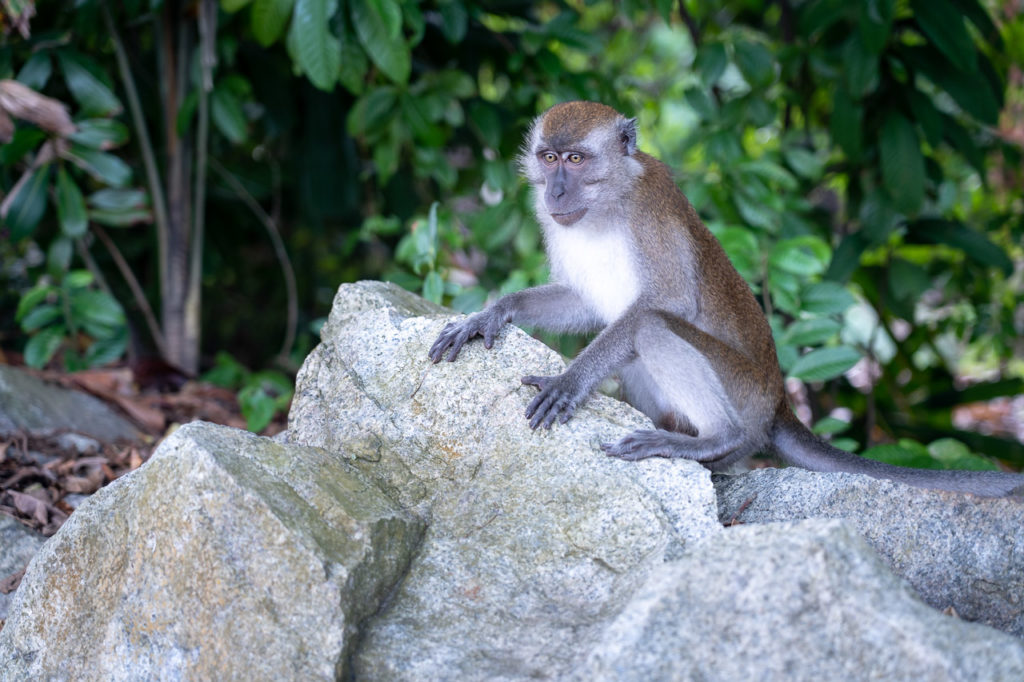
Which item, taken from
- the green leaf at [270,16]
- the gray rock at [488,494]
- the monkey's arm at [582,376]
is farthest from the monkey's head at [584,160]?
the green leaf at [270,16]

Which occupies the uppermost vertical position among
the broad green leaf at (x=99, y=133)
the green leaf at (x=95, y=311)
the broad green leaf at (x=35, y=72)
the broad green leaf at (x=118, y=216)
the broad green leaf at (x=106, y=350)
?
the broad green leaf at (x=35, y=72)

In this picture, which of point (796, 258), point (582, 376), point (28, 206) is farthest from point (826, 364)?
point (28, 206)

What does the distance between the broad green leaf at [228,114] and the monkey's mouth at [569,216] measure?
270cm

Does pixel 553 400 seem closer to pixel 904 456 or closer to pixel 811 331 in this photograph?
pixel 811 331

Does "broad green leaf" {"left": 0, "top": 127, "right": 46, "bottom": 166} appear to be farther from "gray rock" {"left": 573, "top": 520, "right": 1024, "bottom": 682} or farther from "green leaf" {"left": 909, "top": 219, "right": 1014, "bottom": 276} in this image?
"green leaf" {"left": 909, "top": 219, "right": 1014, "bottom": 276}

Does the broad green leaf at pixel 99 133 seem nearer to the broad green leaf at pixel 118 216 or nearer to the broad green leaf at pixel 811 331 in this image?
the broad green leaf at pixel 118 216

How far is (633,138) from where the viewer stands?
13.3ft

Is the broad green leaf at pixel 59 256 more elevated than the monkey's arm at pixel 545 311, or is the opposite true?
the monkey's arm at pixel 545 311

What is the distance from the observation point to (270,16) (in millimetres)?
4840

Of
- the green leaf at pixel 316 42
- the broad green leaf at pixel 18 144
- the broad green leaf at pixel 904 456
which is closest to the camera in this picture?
the broad green leaf at pixel 904 456

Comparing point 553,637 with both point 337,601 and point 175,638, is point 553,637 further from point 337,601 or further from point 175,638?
point 175,638

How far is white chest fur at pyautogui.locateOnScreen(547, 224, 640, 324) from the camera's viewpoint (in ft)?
12.6

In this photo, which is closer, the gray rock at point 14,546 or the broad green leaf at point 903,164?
the gray rock at point 14,546

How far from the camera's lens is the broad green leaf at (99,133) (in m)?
5.24
